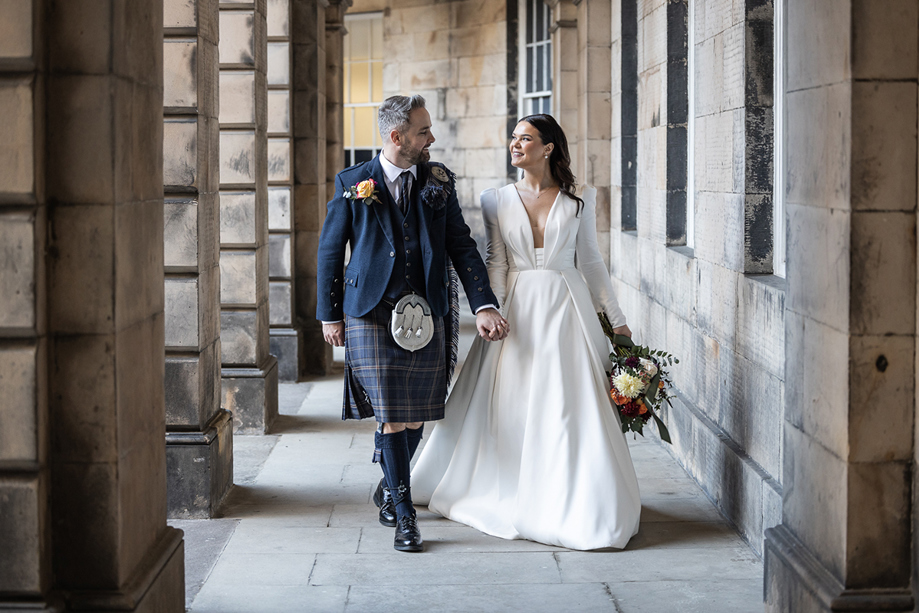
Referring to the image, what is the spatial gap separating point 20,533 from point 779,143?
3.47m

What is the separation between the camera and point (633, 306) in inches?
315

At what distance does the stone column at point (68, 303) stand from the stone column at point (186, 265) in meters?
1.81

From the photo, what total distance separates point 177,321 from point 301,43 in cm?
448

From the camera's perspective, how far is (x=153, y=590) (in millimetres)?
3295

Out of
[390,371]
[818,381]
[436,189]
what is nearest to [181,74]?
[436,189]

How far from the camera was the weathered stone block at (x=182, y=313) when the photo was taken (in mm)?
5016

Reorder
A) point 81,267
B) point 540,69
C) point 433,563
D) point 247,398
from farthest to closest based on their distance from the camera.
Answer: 1. point 540,69
2. point 247,398
3. point 433,563
4. point 81,267

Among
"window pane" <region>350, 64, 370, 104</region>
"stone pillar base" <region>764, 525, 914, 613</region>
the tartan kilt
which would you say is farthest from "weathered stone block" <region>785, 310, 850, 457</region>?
"window pane" <region>350, 64, 370, 104</region>

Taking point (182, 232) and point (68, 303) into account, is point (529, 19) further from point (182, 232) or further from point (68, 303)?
point (68, 303)

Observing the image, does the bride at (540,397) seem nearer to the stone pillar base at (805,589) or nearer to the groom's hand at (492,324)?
the groom's hand at (492,324)

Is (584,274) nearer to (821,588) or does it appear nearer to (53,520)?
(821,588)

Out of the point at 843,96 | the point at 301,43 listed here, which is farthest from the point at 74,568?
the point at 301,43

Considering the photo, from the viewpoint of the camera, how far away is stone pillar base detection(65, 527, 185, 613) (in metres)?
3.06

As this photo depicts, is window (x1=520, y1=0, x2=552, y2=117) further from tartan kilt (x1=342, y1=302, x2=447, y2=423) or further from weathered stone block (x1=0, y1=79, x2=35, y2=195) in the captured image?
weathered stone block (x1=0, y1=79, x2=35, y2=195)
